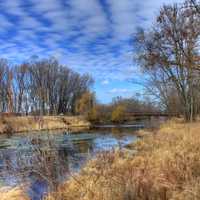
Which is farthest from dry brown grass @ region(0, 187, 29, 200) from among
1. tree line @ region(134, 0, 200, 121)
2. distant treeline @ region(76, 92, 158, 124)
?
distant treeline @ region(76, 92, 158, 124)

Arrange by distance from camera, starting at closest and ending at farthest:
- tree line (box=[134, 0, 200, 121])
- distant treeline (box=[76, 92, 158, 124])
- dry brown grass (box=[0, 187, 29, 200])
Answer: dry brown grass (box=[0, 187, 29, 200]) < tree line (box=[134, 0, 200, 121]) < distant treeline (box=[76, 92, 158, 124])

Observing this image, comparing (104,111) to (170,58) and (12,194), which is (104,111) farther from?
(12,194)

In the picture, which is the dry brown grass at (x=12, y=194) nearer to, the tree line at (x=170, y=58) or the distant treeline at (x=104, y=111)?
the tree line at (x=170, y=58)

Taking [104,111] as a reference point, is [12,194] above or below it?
below

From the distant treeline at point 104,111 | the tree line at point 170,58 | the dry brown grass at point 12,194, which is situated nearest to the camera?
the dry brown grass at point 12,194

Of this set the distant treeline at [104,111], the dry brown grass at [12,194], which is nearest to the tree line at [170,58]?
the dry brown grass at [12,194]

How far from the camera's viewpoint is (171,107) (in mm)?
29781

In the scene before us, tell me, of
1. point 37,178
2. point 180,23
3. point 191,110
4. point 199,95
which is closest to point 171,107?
point 199,95

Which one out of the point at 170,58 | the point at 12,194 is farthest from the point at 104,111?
the point at 12,194

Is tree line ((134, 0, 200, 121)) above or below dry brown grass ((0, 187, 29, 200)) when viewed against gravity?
above

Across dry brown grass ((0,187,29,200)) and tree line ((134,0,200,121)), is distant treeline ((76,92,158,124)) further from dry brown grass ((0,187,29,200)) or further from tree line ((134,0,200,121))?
dry brown grass ((0,187,29,200))

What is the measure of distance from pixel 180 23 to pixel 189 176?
716 inches

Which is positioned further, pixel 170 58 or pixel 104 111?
pixel 104 111

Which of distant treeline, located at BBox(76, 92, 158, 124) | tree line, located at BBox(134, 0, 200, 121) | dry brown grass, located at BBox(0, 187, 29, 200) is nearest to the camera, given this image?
dry brown grass, located at BBox(0, 187, 29, 200)
